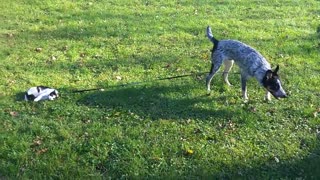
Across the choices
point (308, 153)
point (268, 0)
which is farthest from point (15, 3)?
point (308, 153)

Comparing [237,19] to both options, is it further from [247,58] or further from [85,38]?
[247,58]

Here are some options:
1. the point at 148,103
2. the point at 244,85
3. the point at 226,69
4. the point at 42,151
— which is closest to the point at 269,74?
the point at 244,85

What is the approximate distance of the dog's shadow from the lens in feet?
25.0

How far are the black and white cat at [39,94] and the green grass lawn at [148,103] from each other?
110 millimetres

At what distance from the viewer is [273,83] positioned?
24.5 ft

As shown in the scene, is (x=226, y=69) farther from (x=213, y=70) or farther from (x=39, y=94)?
(x=39, y=94)

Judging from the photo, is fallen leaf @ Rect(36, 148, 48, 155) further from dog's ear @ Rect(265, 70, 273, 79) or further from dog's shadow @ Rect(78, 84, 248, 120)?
dog's ear @ Rect(265, 70, 273, 79)

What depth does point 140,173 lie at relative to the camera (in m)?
6.16

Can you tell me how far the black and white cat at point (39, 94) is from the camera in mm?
7880

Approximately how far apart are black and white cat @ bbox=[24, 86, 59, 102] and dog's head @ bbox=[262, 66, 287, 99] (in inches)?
142

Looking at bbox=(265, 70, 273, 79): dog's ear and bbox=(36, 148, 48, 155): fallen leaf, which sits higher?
bbox=(265, 70, 273, 79): dog's ear

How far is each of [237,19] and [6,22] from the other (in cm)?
627

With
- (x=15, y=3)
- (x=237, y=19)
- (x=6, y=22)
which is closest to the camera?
(x=6, y=22)

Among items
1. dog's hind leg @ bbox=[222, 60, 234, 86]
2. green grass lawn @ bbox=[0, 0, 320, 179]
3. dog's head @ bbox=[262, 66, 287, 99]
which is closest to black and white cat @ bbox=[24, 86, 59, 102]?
green grass lawn @ bbox=[0, 0, 320, 179]
